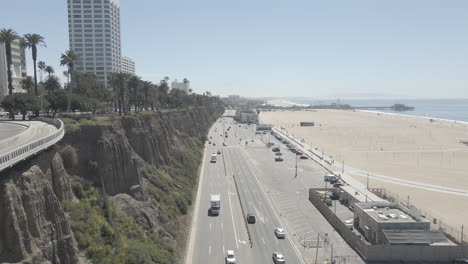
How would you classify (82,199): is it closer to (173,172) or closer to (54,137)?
(54,137)

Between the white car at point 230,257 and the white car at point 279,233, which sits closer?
the white car at point 230,257

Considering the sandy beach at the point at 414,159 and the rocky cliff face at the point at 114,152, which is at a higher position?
the rocky cliff face at the point at 114,152

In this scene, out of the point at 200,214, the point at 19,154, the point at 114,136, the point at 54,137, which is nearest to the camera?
the point at 19,154

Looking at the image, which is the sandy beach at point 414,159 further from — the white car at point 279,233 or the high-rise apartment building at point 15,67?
the high-rise apartment building at point 15,67

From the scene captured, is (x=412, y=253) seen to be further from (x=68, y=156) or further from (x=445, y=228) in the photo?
(x=68, y=156)

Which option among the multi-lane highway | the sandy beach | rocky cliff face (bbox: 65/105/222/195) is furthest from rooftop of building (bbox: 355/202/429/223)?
rocky cliff face (bbox: 65/105/222/195)

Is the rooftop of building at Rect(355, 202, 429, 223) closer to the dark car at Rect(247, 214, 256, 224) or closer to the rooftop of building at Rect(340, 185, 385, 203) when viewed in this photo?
the rooftop of building at Rect(340, 185, 385, 203)

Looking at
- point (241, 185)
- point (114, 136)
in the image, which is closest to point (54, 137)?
point (114, 136)

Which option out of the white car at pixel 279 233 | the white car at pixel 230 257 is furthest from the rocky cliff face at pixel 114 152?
the white car at pixel 279 233
